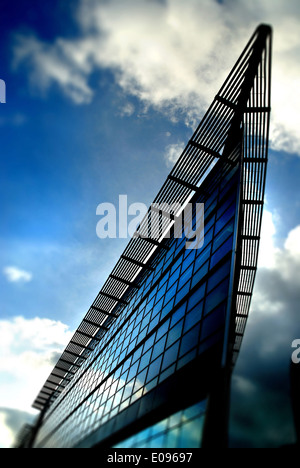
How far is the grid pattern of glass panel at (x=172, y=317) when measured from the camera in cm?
976

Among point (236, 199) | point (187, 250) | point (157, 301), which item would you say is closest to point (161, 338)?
point (157, 301)

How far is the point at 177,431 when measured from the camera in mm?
7406

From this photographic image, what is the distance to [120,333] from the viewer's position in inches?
838

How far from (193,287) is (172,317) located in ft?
6.10

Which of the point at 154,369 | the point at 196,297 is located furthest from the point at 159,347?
the point at 196,297

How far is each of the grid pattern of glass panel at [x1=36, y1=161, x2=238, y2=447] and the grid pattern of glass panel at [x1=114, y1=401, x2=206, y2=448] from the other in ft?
5.62

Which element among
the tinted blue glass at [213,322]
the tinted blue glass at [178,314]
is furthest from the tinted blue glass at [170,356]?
the tinted blue glass at [213,322]

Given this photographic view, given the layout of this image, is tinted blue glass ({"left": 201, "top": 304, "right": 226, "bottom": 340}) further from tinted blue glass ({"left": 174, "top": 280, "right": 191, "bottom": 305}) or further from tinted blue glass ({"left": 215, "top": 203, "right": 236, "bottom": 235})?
tinted blue glass ({"left": 215, "top": 203, "right": 236, "bottom": 235})

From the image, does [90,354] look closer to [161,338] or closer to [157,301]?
[157,301]

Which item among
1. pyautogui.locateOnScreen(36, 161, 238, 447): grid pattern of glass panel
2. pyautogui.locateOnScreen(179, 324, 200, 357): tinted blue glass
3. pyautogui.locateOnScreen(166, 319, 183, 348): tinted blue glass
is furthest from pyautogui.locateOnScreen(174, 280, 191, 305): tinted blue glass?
pyautogui.locateOnScreen(179, 324, 200, 357): tinted blue glass

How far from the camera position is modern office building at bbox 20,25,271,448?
26.0ft

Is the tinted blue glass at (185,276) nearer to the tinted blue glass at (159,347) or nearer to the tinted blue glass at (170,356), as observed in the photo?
the tinted blue glass at (159,347)

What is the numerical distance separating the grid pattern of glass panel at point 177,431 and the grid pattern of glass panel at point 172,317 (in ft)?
5.62

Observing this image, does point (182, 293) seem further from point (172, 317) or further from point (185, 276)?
point (172, 317)
